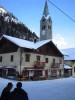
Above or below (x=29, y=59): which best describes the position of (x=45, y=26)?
above

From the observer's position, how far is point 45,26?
242 ft

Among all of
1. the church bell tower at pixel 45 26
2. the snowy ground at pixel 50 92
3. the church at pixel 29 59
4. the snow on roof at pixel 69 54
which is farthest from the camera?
the church bell tower at pixel 45 26

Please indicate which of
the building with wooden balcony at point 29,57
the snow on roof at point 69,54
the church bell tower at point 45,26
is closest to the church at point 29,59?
the building with wooden balcony at point 29,57

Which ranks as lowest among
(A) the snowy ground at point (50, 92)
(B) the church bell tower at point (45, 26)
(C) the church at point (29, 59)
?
(A) the snowy ground at point (50, 92)

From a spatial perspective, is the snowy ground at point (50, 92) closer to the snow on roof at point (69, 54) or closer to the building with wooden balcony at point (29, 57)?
the building with wooden balcony at point (29, 57)

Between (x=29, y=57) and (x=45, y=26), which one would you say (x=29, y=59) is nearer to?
(x=29, y=57)

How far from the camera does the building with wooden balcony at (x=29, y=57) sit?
1474 inches

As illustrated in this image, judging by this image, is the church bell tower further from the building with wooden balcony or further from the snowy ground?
the snowy ground

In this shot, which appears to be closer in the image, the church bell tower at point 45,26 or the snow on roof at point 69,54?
the snow on roof at point 69,54

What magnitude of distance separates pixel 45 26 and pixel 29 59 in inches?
1449

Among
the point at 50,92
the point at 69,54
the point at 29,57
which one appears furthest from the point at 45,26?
the point at 50,92

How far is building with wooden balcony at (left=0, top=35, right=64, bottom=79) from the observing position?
37438 millimetres

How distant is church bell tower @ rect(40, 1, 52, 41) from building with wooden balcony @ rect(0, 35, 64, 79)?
85.8 ft

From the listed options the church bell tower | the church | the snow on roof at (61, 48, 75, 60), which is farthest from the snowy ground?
the church bell tower
